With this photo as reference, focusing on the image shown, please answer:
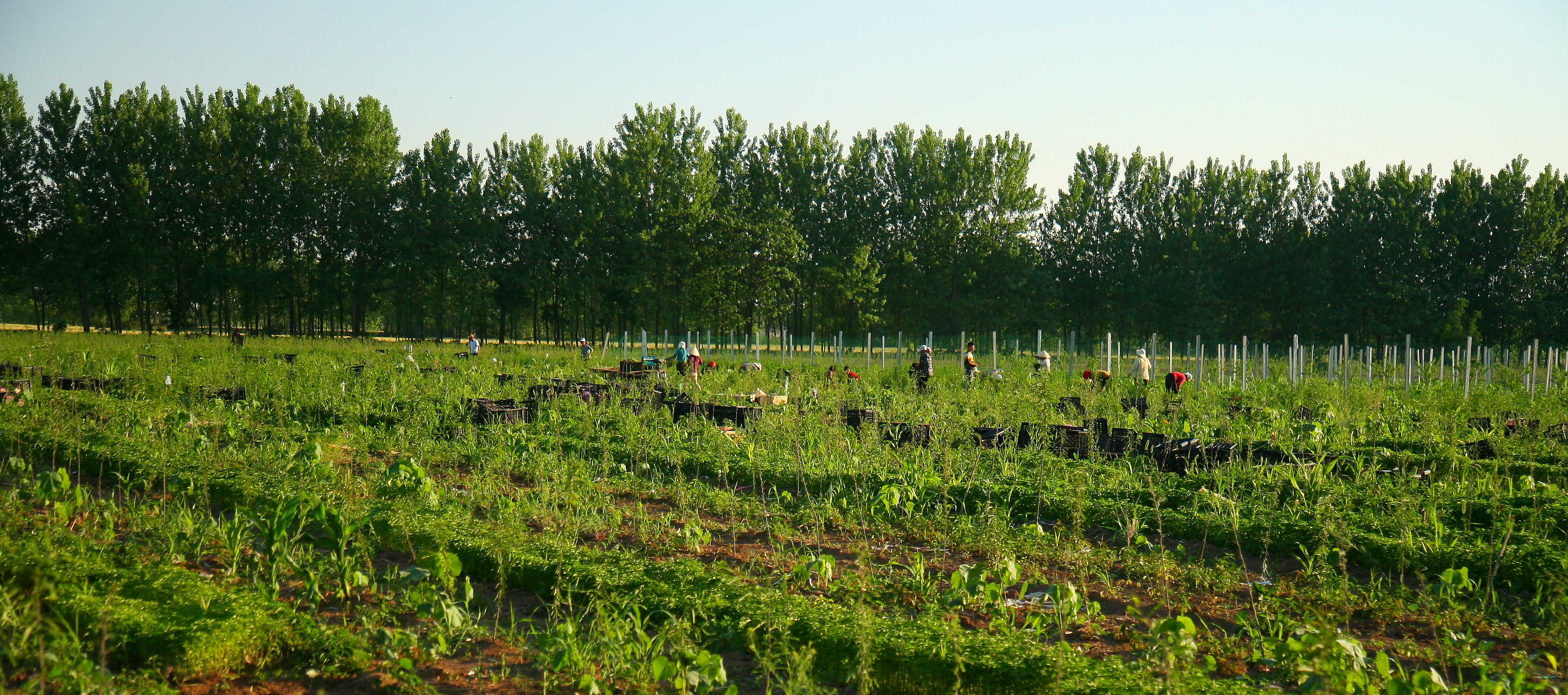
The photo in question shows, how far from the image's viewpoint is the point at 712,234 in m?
41.6

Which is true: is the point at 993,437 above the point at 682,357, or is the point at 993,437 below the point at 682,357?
below

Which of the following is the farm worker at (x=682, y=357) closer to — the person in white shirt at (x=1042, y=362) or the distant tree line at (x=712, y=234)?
the person in white shirt at (x=1042, y=362)

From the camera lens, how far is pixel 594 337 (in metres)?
44.0

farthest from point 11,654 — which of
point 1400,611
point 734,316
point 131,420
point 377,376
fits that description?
point 734,316

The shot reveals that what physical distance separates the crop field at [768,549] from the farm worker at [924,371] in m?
4.66

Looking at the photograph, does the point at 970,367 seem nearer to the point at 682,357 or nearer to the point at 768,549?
the point at 682,357

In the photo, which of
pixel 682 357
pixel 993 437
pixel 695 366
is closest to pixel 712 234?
pixel 682 357

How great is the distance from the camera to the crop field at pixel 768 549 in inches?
136

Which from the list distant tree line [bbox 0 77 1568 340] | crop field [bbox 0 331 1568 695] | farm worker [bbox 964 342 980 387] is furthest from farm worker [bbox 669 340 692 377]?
distant tree line [bbox 0 77 1568 340]

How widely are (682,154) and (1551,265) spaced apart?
40.4 metres

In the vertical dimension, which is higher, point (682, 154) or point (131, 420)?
point (682, 154)

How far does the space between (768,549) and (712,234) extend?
36.9 metres

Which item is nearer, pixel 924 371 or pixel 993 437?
pixel 993 437

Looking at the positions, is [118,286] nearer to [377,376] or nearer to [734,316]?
[734,316]
